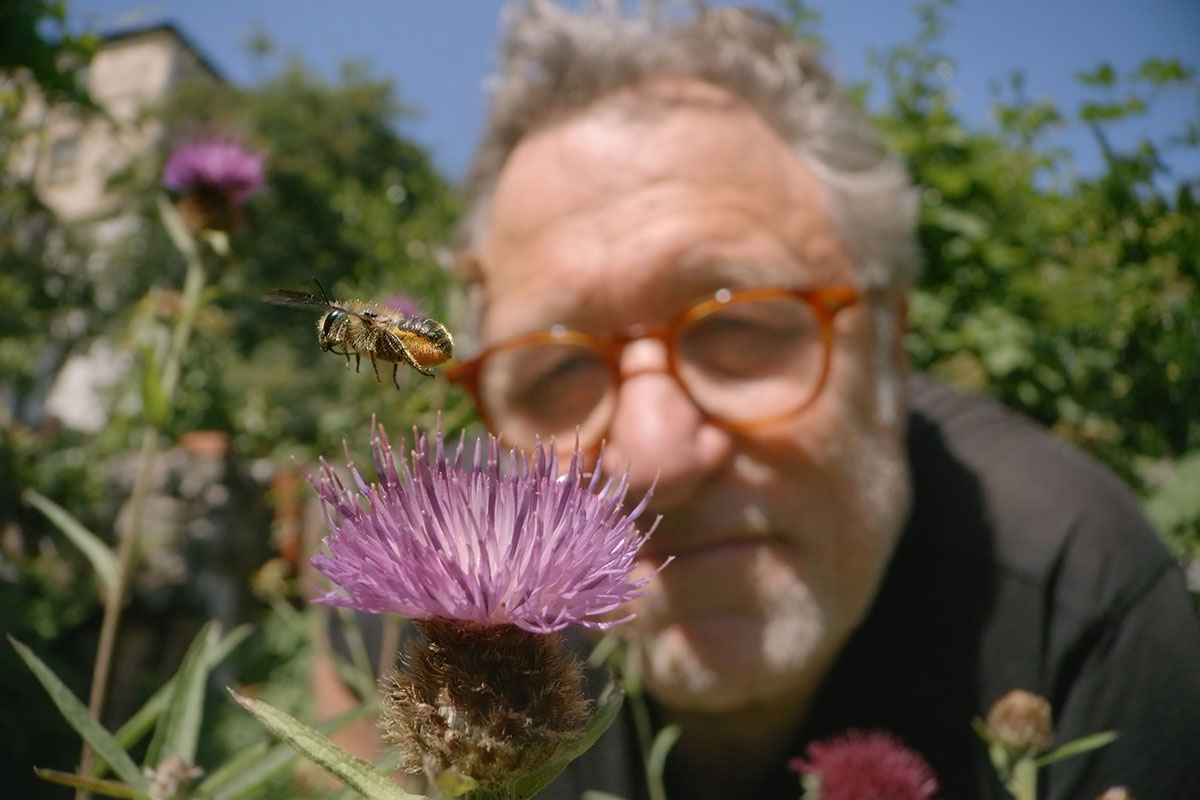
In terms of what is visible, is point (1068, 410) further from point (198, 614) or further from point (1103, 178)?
point (198, 614)

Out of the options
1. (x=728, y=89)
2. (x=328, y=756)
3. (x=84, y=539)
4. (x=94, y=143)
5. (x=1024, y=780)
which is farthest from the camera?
(x=94, y=143)

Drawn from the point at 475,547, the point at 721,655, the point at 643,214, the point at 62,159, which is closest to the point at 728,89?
the point at 643,214

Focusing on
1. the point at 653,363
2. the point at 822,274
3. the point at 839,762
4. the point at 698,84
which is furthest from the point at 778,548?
the point at 698,84

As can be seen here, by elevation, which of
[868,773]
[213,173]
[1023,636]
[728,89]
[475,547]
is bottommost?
[1023,636]

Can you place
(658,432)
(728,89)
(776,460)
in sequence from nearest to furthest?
(658,432) < (776,460) < (728,89)

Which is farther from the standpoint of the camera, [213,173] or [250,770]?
[213,173]

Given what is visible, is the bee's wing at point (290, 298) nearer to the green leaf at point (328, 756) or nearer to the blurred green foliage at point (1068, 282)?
the green leaf at point (328, 756)

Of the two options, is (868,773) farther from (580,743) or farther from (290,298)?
(290,298)

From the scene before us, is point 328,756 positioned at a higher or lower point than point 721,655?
higher
